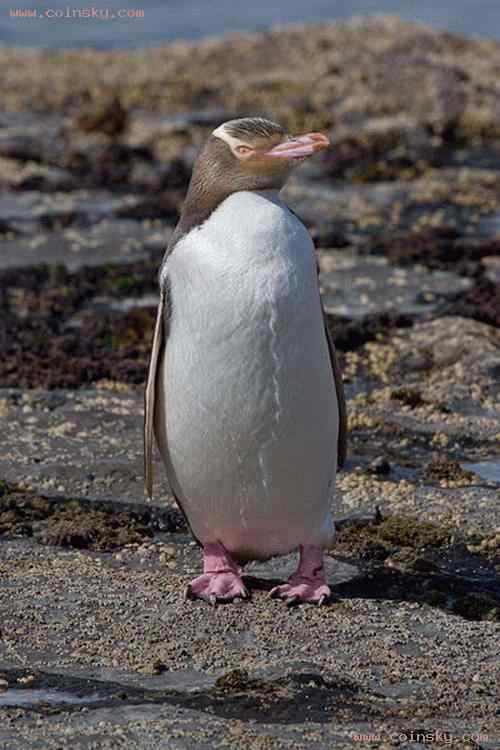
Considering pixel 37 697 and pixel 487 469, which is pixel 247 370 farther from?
pixel 487 469

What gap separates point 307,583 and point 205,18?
38.6 metres

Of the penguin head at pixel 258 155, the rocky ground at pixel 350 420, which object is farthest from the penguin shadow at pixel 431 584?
the penguin head at pixel 258 155

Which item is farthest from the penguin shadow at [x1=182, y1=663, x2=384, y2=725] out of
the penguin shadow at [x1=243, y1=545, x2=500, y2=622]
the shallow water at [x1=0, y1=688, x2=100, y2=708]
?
the penguin shadow at [x1=243, y1=545, x2=500, y2=622]

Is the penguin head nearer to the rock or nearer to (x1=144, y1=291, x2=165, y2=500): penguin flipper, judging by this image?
(x1=144, y1=291, x2=165, y2=500): penguin flipper

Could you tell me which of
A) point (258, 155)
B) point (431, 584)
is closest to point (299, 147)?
point (258, 155)

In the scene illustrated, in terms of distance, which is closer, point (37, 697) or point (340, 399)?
point (37, 697)

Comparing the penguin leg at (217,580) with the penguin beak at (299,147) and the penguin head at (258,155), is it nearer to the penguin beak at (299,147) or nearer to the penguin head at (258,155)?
the penguin head at (258,155)

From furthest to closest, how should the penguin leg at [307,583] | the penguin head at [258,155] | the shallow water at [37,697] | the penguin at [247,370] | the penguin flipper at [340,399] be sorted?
the penguin flipper at [340,399] → the penguin leg at [307,583] → the penguin head at [258,155] → the penguin at [247,370] → the shallow water at [37,697]

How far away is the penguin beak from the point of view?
5.75 meters

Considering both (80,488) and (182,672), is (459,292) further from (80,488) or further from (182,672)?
(182,672)

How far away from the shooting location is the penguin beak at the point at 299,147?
18.9 feet

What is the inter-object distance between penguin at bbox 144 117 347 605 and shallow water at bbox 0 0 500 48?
2643cm

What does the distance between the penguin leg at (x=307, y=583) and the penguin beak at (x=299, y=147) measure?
153 centimetres

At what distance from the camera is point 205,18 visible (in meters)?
43.1
